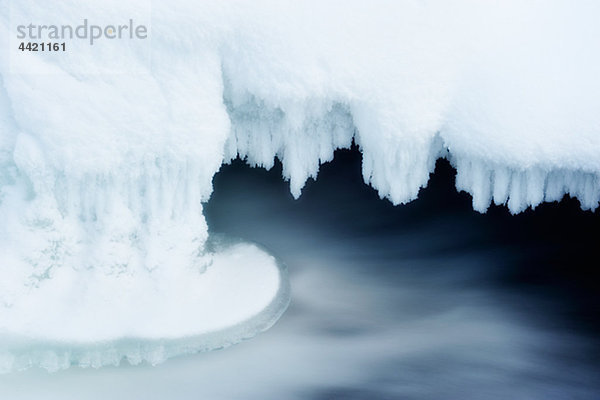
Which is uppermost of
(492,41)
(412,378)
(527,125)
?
(492,41)

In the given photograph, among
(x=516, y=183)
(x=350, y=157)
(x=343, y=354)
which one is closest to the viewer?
(x=516, y=183)

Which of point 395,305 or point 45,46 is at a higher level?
point 45,46

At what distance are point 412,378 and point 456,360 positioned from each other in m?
0.30

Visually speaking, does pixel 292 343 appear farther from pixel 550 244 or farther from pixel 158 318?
pixel 550 244

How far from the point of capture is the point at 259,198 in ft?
14.3

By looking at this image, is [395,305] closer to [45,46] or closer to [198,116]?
[198,116]

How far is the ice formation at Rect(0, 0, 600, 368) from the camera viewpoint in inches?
98.3

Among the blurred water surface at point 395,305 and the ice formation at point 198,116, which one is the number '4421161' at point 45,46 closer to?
the ice formation at point 198,116

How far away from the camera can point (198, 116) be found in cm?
262

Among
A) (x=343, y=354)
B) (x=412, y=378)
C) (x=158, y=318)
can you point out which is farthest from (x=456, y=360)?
(x=158, y=318)

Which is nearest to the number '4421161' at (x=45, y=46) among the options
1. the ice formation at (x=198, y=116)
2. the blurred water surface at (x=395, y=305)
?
the ice formation at (x=198, y=116)

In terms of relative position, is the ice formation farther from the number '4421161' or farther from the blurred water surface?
the blurred water surface

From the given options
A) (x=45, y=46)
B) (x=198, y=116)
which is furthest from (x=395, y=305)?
(x=45, y=46)

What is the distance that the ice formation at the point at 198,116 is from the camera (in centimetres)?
250
